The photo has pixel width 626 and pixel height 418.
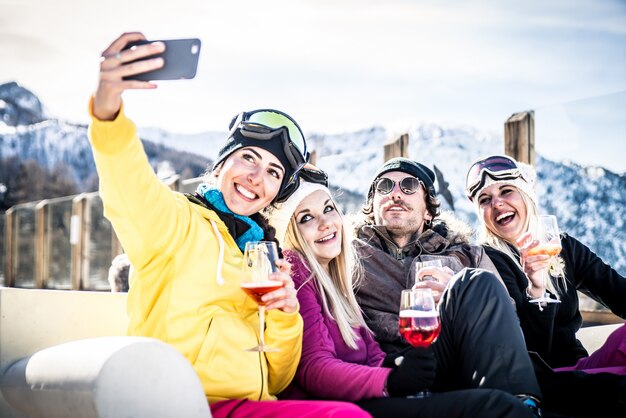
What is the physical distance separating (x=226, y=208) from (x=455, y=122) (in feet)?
18.8

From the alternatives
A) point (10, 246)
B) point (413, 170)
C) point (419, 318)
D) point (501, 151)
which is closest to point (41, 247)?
point (10, 246)

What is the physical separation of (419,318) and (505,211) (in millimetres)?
2098

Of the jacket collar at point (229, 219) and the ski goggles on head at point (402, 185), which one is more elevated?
the ski goggles on head at point (402, 185)

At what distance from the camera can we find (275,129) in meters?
3.34

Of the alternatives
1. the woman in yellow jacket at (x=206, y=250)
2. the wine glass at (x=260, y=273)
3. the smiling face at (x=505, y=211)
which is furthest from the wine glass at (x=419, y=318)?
the smiling face at (x=505, y=211)

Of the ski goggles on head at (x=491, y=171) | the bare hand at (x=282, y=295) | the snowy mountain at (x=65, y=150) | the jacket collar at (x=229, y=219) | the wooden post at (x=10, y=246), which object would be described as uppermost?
the snowy mountain at (x=65, y=150)

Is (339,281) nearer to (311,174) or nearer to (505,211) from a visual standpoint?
(311,174)

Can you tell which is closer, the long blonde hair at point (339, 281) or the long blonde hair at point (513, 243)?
the long blonde hair at point (339, 281)

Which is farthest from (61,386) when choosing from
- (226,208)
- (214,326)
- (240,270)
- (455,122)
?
(455,122)

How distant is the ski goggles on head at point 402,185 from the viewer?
4.39 m

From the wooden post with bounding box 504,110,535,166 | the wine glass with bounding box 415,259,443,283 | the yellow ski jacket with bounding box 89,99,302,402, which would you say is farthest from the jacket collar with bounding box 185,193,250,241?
the wooden post with bounding box 504,110,535,166

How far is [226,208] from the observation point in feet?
10.6

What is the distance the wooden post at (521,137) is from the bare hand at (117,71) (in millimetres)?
3904

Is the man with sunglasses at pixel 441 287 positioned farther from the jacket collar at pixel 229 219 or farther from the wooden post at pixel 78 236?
the wooden post at pixel 78 236
